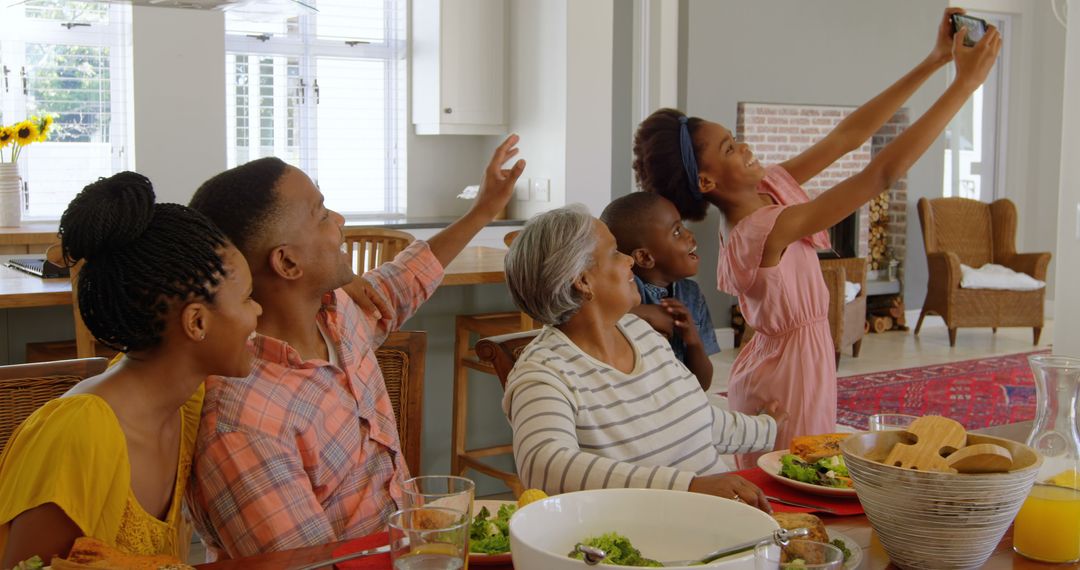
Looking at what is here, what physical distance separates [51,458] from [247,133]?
5.63 m

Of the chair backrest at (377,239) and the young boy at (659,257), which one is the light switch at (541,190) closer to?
the chair backrest at (377,239)

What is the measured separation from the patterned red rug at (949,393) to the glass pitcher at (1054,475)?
3695 millimetres

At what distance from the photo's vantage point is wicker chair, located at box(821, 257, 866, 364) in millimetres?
6254

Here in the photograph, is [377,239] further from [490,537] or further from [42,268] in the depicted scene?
[490,537]

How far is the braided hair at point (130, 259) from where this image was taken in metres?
1.26

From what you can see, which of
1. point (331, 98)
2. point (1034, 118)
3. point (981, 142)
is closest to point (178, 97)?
point (331, 98)

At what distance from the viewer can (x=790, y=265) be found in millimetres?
2191

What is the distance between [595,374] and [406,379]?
21.5 inches

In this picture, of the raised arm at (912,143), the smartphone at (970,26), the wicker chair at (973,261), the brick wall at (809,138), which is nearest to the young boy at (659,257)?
the raised arm at (912,143)

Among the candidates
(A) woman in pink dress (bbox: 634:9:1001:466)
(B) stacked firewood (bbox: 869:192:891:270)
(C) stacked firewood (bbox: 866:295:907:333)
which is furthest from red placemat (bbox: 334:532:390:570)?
(B) stacked firewood (bbox: 869:192:891:270)

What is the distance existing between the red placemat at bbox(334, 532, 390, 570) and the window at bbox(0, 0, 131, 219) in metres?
5.15

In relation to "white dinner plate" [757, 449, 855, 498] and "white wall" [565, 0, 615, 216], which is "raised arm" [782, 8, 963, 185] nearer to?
"white dinner plate" [757, 449, 855, 498]

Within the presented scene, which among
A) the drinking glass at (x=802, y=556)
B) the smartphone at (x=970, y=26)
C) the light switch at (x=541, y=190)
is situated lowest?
the drinking glass at (x=802, y=556)

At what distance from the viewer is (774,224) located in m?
2.10
